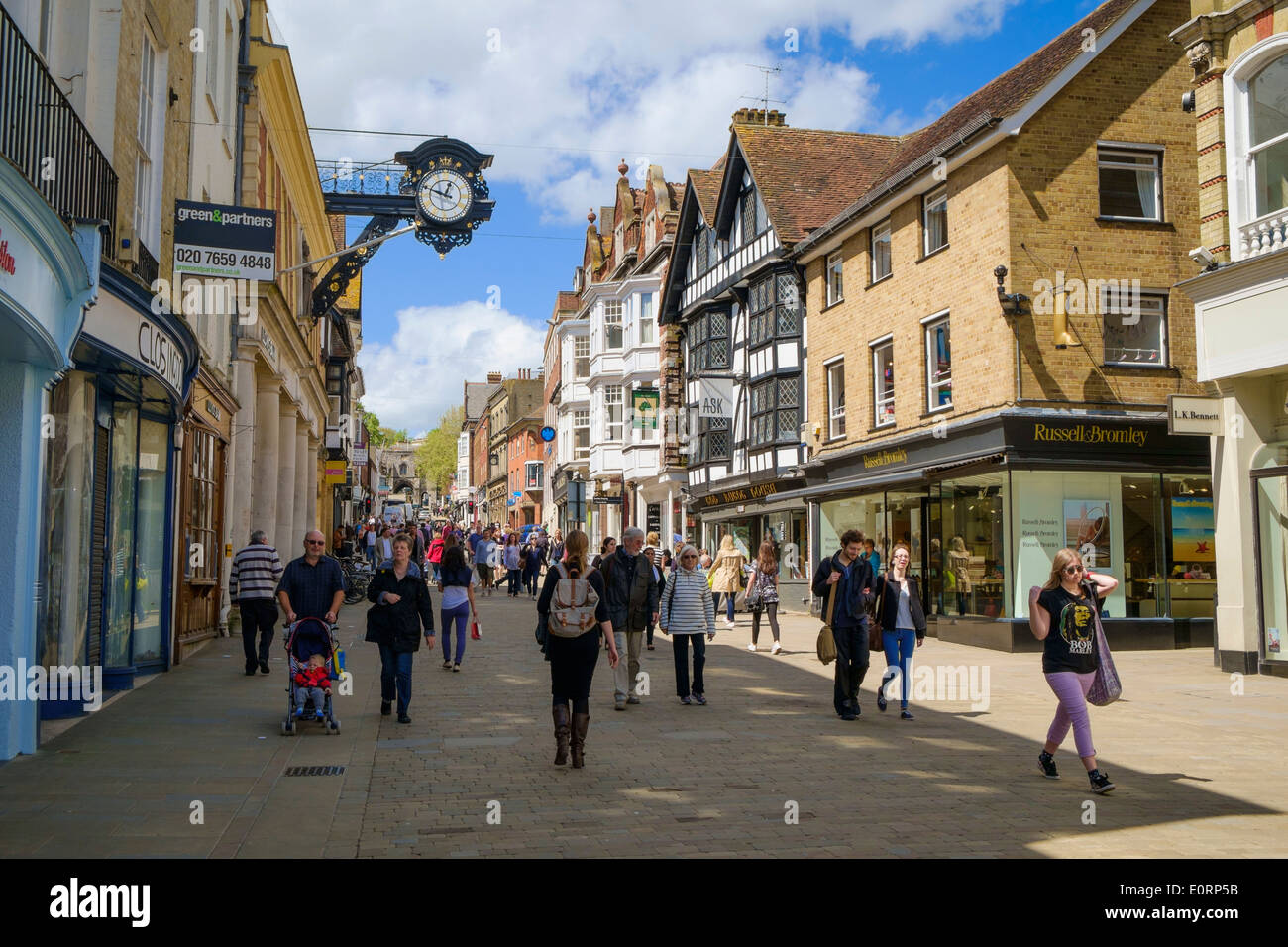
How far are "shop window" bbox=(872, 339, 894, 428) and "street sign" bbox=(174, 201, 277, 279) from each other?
13786mm

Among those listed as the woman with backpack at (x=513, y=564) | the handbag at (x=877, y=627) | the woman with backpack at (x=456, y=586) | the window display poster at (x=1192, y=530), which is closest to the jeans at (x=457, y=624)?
the woman with backpack at (x=456, y=586)

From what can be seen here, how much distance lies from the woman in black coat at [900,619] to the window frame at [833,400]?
14403mm

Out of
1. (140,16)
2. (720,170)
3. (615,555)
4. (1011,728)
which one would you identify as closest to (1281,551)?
(1011,728)

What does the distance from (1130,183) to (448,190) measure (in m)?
13.5

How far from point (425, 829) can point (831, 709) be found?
6249 mm

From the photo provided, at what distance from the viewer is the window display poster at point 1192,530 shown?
19.7 m

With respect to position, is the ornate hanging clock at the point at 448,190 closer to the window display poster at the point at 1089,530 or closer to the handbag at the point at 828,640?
the window display poster at the point at 1089,530

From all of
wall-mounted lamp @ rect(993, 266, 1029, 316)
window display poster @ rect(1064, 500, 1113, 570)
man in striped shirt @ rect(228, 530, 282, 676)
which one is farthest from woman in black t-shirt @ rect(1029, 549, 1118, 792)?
window display poster @ rect(1064, 500, 1113, 570)

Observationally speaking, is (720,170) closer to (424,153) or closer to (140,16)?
(424,153)

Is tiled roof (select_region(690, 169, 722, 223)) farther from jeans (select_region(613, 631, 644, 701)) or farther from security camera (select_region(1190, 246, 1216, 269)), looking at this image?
jeans (select_region(613, 631, 644, 701))

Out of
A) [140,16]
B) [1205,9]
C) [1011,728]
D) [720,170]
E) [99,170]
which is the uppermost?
[720,170]

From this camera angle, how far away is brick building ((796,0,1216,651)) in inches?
754

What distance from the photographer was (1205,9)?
51.9 feet

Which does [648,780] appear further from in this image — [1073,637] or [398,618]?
[398,618]
